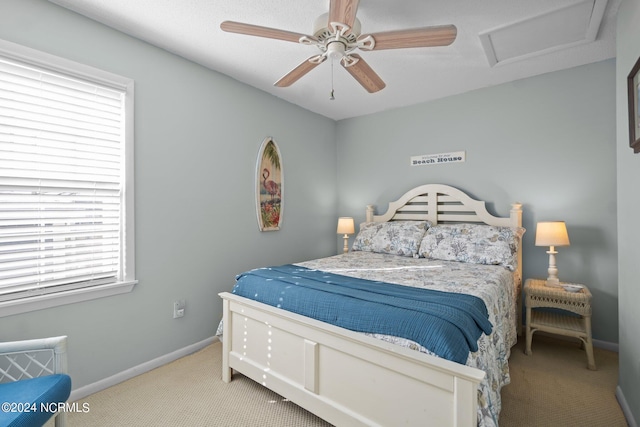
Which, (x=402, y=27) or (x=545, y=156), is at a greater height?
(x=402, y=27)

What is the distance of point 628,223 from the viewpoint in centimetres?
178

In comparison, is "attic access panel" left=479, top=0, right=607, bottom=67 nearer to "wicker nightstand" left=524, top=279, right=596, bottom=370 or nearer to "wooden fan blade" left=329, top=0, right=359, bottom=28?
"wooden fan blade" left=329, top=0, right=359, bottom=28

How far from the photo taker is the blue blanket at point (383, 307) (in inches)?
53.9

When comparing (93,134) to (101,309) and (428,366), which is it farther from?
(428,366)

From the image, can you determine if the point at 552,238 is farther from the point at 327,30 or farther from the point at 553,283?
the point at 327,30

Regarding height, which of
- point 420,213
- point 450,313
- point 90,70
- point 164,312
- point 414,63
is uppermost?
point 414,63

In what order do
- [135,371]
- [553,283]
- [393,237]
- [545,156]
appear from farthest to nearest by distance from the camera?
[393,237] → [545,156] → [553,283] → [135,371]

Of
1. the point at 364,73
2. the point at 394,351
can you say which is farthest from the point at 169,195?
the point at 394,351

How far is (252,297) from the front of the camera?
2172 millimetres

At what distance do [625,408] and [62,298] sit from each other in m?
3.60

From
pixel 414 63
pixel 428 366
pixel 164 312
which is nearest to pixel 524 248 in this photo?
pixel 414 63

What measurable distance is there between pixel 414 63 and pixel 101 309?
3.25m

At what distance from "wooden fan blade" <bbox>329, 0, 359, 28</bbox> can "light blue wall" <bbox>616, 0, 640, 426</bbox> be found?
152cm

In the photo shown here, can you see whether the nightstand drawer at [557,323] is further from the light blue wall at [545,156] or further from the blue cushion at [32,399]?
the blue cushion at [32,399]
